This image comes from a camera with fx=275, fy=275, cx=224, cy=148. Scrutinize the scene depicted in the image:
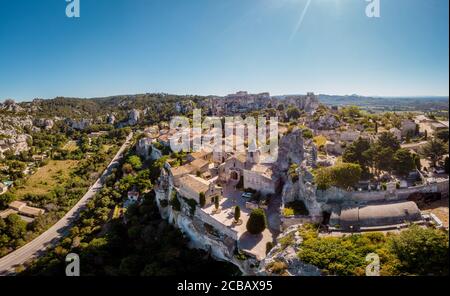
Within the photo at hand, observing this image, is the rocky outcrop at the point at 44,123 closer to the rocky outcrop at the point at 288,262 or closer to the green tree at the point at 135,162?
the green tree at the point at 135,162

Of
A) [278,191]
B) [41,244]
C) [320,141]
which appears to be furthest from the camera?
[41,244]

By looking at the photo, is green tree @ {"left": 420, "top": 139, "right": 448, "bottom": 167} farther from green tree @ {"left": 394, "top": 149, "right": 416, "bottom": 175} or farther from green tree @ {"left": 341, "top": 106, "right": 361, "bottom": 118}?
green tree @ {"left": 341, "top": 106, "right": 361, "bottom": 118}

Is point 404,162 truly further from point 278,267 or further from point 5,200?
point 5,200

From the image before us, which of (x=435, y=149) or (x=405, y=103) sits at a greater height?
(x=405, y=103)

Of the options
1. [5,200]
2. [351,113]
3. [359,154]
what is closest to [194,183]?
[359,154]

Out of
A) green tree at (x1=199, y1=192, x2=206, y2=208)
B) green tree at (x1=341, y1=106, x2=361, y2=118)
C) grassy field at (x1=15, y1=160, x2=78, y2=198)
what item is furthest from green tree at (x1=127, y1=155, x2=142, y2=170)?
green tree at (x1=341, y1=106, x2=361, y2=118)

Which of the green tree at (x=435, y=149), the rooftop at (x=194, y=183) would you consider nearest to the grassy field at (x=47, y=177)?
the rooftop at (x=194, y=183)
